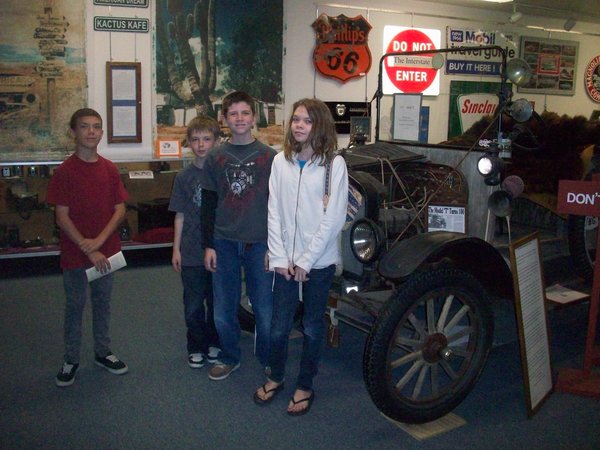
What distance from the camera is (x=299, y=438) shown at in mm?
2867

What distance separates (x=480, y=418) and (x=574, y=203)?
1194 mm

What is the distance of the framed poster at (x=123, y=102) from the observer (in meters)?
6.30

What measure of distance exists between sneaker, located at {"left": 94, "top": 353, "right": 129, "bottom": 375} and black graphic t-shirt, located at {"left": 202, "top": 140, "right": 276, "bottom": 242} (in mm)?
986

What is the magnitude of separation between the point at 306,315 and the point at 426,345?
591mm

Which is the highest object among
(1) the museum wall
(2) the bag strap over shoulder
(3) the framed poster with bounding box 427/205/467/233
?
(1) the museum wall

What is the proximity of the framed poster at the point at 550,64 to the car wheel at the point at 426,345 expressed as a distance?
7125 millimetres

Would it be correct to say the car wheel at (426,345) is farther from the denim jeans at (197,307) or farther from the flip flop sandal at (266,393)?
the denim jeans at (197,307)

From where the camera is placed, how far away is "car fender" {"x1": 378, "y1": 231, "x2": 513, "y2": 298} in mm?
2939

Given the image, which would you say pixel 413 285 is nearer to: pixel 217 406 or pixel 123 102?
pixel 217 406

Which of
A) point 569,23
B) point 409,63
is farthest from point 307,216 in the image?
point 569,23

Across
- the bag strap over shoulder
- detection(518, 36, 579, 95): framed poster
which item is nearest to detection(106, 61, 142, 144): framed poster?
the bag strap over shoulder

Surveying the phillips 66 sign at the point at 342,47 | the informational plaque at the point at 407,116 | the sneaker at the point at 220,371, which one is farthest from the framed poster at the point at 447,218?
the phillips 66 sign at the point at 342,47

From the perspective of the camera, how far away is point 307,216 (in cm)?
290

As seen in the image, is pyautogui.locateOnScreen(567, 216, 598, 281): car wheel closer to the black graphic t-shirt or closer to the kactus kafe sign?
the black graphic t-shirt
